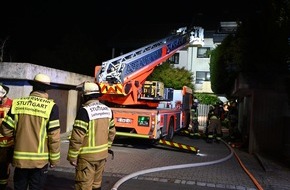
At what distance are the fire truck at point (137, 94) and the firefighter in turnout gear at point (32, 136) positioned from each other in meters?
5.85

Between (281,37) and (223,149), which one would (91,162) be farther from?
(223,149)

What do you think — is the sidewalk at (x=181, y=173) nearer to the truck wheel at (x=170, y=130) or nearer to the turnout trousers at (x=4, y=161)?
the turnout trousers at (x=4, y=161)

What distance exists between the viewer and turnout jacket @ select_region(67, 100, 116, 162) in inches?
158

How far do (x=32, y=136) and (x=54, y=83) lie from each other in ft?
24.3

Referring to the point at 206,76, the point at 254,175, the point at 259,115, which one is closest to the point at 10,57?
the point at 259,115

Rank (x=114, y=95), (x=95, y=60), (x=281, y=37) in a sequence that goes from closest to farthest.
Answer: (x=281, y=37) → (x=114, y=95) → (x=95, y=60)

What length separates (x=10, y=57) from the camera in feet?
65.6

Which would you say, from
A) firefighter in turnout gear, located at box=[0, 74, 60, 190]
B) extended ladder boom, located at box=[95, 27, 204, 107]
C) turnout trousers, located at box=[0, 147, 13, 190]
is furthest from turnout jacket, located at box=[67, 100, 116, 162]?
extended ladder boom, located at box=[95, 27, 204, 107]

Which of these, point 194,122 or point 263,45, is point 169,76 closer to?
point 194,122

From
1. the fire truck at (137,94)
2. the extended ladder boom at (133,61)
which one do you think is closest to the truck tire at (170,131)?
the fire truck at (137,94)

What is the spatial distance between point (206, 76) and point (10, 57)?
21931 millimetres

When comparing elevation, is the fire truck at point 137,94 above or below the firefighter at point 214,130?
above

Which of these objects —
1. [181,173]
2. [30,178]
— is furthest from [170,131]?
[30,178]

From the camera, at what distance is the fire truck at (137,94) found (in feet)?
31.9
